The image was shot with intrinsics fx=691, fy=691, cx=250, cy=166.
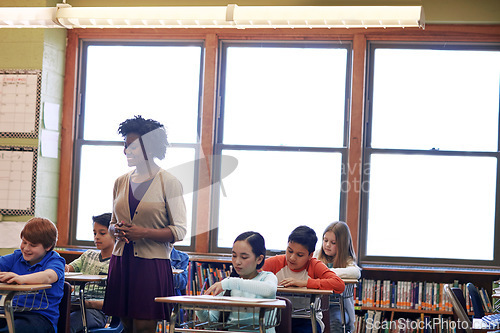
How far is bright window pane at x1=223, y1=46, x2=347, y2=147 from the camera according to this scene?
561 centimetres

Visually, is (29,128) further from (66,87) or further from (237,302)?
(237,302)

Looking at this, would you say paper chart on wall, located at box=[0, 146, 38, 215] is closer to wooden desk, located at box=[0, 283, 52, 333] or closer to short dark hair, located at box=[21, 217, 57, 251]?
short dark hair, located at box=[21, 217, 57, 251]

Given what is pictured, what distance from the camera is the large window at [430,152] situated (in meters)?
5.43

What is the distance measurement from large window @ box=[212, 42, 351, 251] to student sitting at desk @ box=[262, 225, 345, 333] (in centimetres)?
173

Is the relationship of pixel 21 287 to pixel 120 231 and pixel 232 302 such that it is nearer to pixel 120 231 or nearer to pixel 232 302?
pixel 120 231

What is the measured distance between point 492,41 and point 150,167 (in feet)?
11.1

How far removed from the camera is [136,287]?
3039 millimetres

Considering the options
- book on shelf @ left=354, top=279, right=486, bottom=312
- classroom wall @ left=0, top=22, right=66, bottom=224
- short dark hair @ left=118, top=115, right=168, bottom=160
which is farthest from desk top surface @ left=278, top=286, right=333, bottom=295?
classroom wall @ left=0, top=22, right=66, bottom=224

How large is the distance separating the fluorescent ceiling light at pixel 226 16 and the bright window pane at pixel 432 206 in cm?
153

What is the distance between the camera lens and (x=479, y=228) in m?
5.41

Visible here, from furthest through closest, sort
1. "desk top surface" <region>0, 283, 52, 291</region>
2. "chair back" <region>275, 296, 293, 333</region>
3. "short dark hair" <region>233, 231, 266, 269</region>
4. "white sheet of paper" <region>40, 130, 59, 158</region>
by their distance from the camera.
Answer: "white sheet of paper" <region>40, 130, 59, 158</region> < "short dark hair" <region>233, 231, 266, 269</region> < "chair back" <region>275, 296, 293, 333</region> < "desk top surface" <region>0, 283, 52, 291</region>

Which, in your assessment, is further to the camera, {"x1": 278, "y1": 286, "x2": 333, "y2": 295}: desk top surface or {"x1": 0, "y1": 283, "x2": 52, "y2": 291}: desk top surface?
{"x1": 278, "y1": 286, "x2": 333, "y2": 295}: desk top surface

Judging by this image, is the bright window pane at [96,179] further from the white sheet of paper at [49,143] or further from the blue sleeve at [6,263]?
the blue sleeve at [6,263]

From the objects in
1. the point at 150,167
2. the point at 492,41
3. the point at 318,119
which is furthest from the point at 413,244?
the point at 150,167
